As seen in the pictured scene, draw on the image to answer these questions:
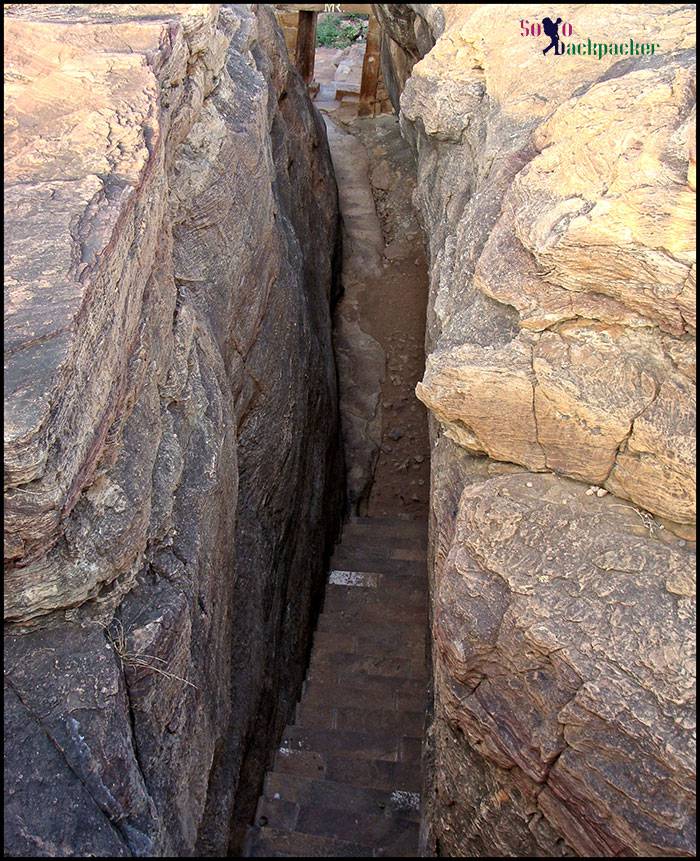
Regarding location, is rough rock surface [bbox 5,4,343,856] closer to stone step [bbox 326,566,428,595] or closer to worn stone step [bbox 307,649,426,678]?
worn stone step [bbox 307,649,426,678]

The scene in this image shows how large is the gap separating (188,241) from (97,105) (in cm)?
98

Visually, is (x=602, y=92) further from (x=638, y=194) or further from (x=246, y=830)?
(x=246, y=830)

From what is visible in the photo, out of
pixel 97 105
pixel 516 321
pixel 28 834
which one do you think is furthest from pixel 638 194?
pixel 28 834

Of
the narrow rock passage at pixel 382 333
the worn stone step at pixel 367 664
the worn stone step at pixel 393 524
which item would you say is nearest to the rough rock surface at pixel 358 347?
the narrow rock passage at pixel 382 333

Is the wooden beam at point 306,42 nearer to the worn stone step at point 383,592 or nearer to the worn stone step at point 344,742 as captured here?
the worn stone step at point 383,592

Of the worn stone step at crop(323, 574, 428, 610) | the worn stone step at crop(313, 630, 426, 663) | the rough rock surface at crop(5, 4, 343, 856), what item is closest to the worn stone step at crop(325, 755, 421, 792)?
the rough rock surface at crop(5, 4, 343, 856)

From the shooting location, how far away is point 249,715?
15.8ft

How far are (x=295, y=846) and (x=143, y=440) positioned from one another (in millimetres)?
2902

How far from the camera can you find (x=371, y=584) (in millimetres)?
7145

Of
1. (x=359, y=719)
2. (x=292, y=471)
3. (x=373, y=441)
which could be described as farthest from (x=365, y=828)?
(x=373, y=441)

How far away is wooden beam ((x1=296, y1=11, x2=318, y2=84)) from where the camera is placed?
13845mm

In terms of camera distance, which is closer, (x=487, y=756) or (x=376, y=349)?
(x=487, y=756)

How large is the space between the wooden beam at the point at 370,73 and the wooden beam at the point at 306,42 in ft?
3.57

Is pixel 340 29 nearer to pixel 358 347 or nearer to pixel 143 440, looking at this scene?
pixel 358 347
